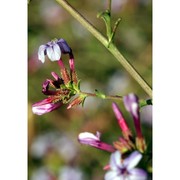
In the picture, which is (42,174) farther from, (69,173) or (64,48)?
(64,48)

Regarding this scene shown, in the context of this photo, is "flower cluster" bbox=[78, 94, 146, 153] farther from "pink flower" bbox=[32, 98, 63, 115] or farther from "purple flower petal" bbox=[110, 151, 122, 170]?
"pink flower" bbox=[32, 98, 63, 115]

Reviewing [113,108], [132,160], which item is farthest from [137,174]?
[113,108]

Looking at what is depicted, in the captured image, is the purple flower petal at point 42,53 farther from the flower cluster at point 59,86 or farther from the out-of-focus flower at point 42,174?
the out-of-focus flower at point 42,174
